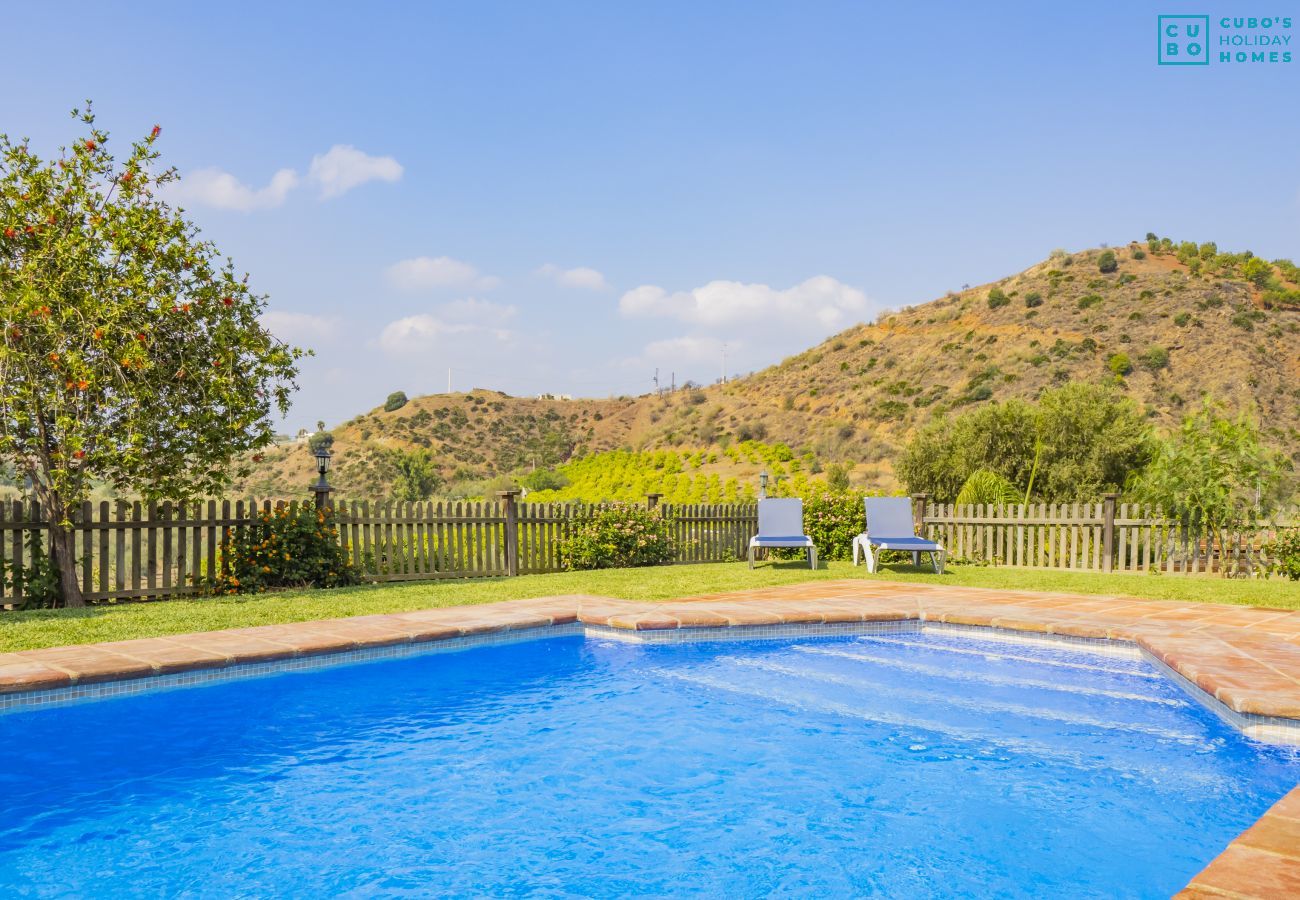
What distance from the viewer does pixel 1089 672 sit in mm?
5977

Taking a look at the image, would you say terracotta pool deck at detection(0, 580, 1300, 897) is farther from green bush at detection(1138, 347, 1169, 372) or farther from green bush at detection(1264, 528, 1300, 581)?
green bush at detection(1138, 347, 1169, 372)

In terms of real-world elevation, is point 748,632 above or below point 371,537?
below

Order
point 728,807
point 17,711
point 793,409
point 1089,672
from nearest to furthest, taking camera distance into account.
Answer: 1. point 728,807
2. point 17,711
3. point 1089,672
4. point 793,409

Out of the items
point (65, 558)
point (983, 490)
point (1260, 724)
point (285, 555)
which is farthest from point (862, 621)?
point (983, 490)

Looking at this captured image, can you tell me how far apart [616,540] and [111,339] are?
21.1 ft

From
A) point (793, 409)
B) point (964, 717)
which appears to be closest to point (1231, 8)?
point (964, 717)

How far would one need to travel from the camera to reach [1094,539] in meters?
11.8

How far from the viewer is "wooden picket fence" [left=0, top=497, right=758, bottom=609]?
8273mm

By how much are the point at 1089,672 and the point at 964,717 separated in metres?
1.54

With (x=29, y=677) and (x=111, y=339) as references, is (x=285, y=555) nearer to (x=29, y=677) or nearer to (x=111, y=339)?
(x=111, y=339)

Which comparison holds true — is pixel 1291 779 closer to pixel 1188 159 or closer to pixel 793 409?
pixel 1188 159

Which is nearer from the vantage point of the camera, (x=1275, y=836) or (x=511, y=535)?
(x=1275, y=836)

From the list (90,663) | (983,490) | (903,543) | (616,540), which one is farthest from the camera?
(983,490)

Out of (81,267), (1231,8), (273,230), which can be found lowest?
(81,267)
